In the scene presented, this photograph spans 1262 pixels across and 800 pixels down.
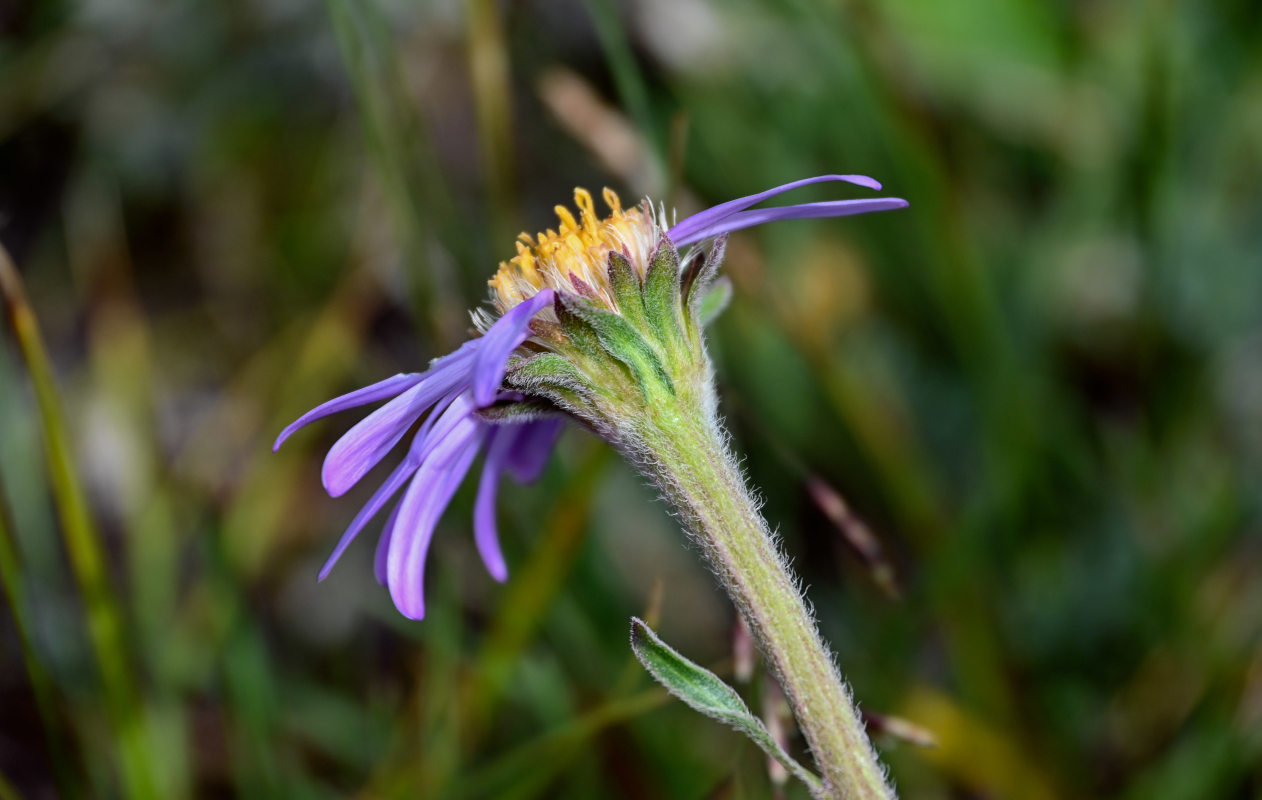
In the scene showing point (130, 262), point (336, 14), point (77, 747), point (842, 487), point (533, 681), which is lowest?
point (842, 487)

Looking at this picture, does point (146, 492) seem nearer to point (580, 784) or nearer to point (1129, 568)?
point (580, 784)

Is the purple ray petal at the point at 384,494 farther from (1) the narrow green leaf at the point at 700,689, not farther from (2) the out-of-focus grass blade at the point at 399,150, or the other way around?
(2) the out-of-focus grass blade at the point at 399,150

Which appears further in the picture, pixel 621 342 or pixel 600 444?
pixel 600 444

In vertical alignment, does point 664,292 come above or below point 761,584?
above

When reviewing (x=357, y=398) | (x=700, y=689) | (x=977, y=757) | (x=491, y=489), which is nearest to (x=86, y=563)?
(x=491, y=489)

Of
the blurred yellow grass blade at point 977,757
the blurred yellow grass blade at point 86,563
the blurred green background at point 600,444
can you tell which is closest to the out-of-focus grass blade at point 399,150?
the blurred green background at point 600,444

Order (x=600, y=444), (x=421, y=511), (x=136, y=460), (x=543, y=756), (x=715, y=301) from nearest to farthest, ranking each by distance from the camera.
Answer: (x=421, y=511), (x=715, y=301), (x=543, y=756), (x=600, y=444), (x=136, y=460)

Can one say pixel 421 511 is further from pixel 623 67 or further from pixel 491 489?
pixel 623 67

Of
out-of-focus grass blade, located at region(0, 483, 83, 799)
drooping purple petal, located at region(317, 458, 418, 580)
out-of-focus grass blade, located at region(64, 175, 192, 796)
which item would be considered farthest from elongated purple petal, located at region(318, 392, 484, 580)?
out-of-focus grass blade, located at region(64, 175, 192, 796)

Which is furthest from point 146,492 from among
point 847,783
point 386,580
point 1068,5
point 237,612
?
point 1068,5
